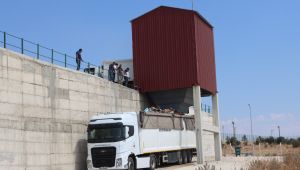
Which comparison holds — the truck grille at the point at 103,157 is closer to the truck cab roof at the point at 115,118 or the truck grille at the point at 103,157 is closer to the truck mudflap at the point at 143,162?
the truck cab roof at the point at 115,118

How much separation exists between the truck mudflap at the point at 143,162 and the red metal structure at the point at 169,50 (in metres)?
9.37

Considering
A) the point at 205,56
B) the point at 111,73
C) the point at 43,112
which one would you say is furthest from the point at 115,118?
the point at 205,56

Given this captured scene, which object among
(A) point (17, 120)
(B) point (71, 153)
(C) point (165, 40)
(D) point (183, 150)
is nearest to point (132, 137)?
(B) point (71, 153)

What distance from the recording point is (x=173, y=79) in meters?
37.4

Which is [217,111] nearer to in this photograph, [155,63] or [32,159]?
[155,63]

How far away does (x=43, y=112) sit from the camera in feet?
83.1

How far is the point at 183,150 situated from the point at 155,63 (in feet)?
22.9

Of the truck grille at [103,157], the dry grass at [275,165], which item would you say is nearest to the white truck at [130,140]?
the truck grille at [103,157]

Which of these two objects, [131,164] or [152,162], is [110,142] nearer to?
[131,164]

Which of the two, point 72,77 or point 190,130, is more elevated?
point 72,77

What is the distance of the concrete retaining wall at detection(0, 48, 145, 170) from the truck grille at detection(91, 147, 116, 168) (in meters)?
1.58

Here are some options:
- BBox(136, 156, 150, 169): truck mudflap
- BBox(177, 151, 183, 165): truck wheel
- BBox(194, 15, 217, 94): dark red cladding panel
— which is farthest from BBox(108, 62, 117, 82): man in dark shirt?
BBox(136, 156, 150, 169): truck mudflap

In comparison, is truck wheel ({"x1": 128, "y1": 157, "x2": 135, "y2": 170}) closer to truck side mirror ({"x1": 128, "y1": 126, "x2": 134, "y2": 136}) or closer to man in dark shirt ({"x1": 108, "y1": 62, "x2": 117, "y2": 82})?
truck side mirror ({"x1": 128, "y1": 126, "x2": 134, "y2": 136})

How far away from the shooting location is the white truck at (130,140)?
26.3m
